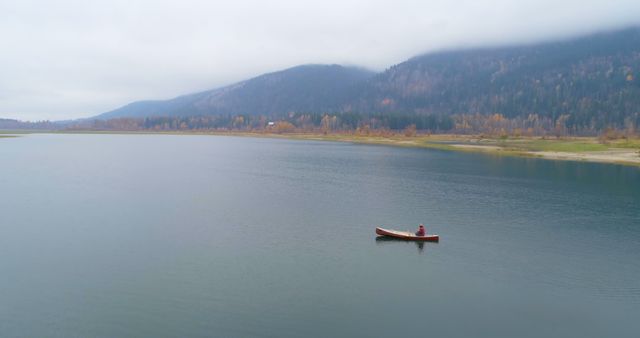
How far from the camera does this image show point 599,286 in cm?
3466

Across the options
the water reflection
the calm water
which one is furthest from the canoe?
the calm water

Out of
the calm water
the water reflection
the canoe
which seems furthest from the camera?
the canoe

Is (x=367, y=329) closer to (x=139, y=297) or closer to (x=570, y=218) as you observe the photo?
(x=139, y=297)

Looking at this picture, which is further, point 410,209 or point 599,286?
point 410,209

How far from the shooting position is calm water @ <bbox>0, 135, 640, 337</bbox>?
93.9 feet

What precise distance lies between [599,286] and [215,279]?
28.4 metres

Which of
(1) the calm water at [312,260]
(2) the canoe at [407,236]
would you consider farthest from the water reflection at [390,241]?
(1) the calm water at [312,260]

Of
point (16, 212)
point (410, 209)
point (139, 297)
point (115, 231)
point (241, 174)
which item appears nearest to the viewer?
point (139, 297)

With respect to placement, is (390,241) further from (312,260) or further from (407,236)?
(312,260)

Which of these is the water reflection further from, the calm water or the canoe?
the calm water

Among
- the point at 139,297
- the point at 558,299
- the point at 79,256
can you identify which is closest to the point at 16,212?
the point at 79,256

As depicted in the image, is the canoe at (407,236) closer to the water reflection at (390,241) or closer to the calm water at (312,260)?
the water reflection at (390,241)

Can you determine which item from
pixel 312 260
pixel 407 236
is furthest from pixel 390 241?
pixel 312 260

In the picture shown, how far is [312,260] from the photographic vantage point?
1553 inches
